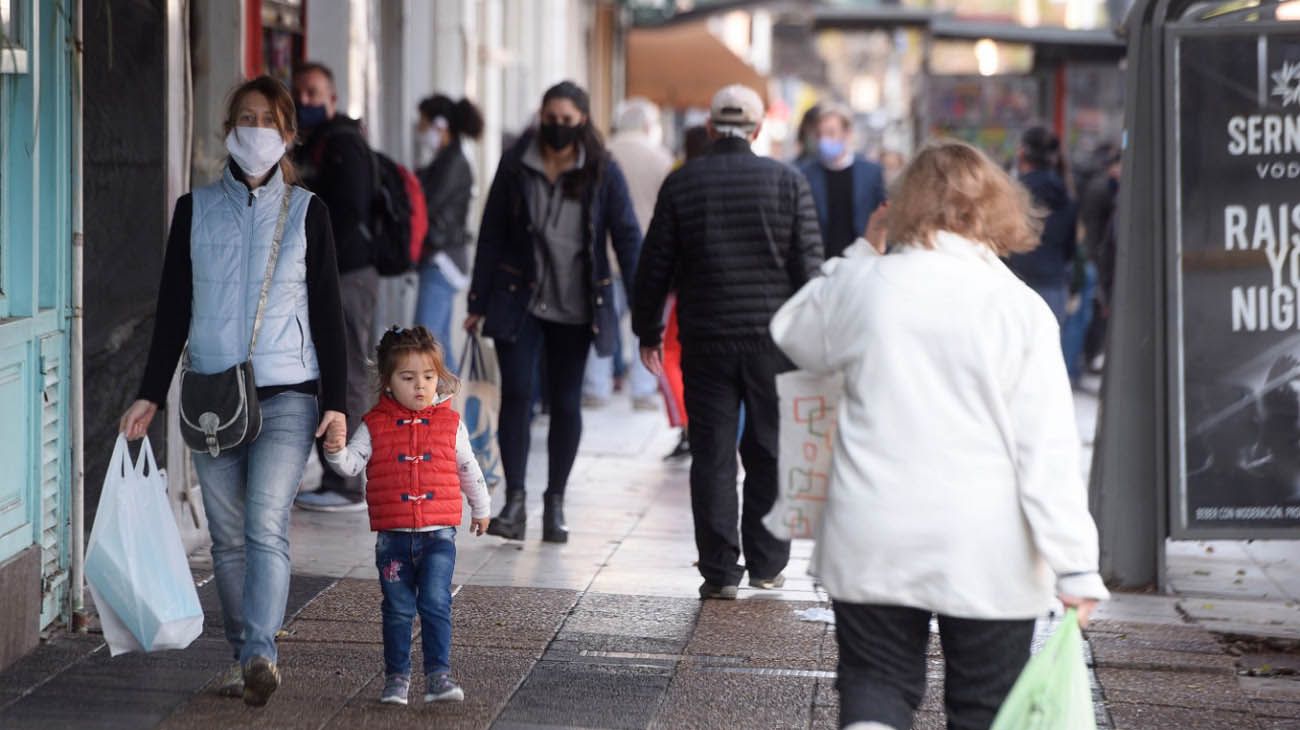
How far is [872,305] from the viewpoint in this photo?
4012mm

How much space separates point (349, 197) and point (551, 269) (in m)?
1.15

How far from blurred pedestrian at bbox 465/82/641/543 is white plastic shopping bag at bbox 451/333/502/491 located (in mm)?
922

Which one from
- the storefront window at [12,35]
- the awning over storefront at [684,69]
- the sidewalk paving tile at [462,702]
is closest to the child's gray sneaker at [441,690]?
the sidewalk paving tile at [462,702]

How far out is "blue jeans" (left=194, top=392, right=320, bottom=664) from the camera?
5.26 metres

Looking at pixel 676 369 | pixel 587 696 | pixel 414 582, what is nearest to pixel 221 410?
pixel 414 582

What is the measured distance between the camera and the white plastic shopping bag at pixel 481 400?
29.7ft

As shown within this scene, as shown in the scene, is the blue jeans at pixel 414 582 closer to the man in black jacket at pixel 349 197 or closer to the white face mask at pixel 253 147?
the white face mask at pixel 253 147

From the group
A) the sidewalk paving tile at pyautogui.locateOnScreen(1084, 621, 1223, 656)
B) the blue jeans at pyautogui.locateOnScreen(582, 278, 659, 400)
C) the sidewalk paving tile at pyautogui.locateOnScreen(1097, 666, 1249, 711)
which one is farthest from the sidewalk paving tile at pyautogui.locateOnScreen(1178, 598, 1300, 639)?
A: the blue jeans at pyautogui.locateOnScreen(582, 278, 659, 400)

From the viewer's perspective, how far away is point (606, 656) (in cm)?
612

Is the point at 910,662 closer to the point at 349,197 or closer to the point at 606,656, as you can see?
the point at 606,656

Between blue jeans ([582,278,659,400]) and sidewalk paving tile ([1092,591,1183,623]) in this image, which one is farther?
blue jeans ([582,278,659,400])

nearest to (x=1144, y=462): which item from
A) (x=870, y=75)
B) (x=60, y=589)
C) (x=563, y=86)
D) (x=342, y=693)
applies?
(x=563, y=86)

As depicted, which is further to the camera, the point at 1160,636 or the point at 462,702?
the point at 1160,636

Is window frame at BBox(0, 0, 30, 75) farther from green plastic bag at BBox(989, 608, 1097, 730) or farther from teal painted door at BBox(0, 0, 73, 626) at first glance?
green plastic bag at BBox(989, 608, 1097, 730)
